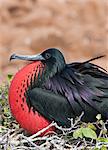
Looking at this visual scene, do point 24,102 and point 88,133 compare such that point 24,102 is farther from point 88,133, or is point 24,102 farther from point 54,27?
point 54,27

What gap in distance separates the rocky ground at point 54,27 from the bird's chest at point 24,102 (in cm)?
420

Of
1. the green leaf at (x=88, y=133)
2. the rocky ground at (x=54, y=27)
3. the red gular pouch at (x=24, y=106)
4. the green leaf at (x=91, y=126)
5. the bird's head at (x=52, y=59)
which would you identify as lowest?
the green leaf at (x=88, y=133)

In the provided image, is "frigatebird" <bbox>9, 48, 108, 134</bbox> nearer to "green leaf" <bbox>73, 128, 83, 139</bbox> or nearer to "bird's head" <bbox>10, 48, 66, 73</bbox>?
"bird's head" <bbox>10, 48, 66, 73</bbox>

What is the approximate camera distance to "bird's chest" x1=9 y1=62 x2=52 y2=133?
2898 millimetres

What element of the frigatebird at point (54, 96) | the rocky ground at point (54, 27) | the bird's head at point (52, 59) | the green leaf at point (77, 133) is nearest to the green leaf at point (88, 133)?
the green leaf at point (77, 133)

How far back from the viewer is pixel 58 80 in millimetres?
2963

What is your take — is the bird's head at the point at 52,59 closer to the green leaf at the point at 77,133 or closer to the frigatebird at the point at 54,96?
the frigatebird at the point at 54,96

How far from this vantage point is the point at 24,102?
115 inches


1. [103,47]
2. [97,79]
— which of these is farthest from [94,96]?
[103,47]

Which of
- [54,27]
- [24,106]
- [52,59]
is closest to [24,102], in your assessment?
[24,106]

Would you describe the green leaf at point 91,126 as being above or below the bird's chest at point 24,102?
below

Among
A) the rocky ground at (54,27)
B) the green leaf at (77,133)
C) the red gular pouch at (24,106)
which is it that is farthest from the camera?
the rocky ground at (54,27)

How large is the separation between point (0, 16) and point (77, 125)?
5325 mm

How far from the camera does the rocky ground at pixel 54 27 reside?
749 cm
